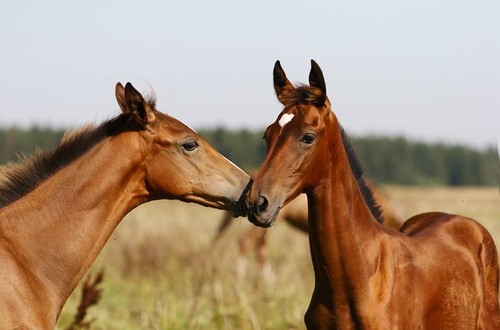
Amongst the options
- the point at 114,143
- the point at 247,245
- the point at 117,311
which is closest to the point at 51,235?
the point at 114,143

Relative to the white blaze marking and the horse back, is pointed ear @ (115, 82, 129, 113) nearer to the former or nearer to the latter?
the white blaze marking

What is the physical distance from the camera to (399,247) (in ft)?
21.8

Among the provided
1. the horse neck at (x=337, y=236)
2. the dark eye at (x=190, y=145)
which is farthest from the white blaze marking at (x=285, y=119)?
the dark eye at (x=190, y=145)

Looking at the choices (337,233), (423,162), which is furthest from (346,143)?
(423,162)

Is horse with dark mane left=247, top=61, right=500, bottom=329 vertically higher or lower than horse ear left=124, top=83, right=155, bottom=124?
lower

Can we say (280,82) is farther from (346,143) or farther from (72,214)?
(72,214)

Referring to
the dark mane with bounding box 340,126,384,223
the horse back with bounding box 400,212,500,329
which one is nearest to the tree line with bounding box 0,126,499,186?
the horse back with bounding box 400,212,500,329

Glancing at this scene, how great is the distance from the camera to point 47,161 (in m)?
6.25

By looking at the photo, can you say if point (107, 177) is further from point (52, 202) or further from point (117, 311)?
point (117, 311)

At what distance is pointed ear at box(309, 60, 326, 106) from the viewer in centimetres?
618

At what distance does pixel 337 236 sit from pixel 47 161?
2.02m

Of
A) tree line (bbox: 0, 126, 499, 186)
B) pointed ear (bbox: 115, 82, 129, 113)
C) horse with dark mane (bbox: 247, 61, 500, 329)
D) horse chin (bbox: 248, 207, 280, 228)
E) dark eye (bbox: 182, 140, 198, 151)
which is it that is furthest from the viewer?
tree line (bbox: 0, 126, 499, 186)

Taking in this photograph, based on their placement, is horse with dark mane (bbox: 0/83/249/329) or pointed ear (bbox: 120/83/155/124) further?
pointed ear (bbox: 120/83/155/124)

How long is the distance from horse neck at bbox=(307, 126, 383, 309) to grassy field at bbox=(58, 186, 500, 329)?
667 millimetres
